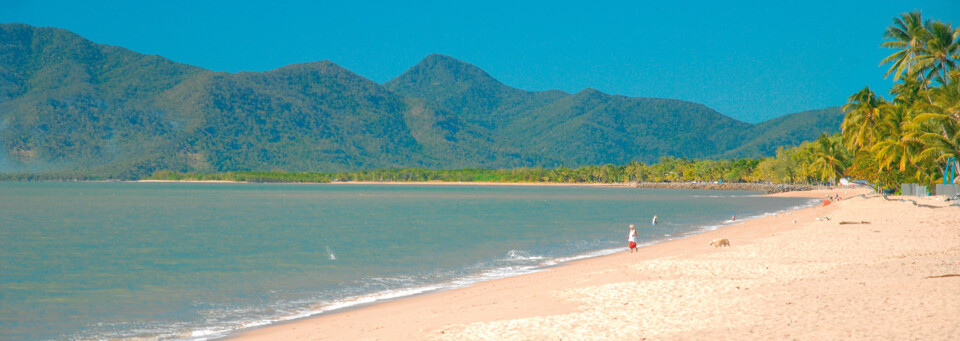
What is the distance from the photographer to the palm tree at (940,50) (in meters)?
53.1

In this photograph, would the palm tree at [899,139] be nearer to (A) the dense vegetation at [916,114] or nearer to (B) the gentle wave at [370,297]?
(A) the dense vegetation at [916,114]

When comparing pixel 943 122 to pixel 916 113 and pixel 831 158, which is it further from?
pixel 831 158

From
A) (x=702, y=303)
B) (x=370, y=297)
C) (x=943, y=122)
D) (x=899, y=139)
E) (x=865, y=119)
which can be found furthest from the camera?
(x=865, y=119)

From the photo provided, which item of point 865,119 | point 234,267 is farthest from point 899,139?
point 234,267

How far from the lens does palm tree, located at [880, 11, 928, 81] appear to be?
5609 cm

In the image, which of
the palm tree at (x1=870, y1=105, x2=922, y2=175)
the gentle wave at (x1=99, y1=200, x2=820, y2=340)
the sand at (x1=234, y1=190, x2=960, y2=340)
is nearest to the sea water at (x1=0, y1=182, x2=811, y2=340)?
the gentle wave at (x1=99, y1=200, x2=820, y2=340)

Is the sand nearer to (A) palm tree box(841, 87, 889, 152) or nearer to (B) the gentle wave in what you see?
(B) the gentle wave

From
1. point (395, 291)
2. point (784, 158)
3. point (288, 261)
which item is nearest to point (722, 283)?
point (395, 291)

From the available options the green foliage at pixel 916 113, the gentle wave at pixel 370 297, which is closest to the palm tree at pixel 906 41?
the green foliage at pixel 916 113

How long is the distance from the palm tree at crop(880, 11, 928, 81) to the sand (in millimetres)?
44253

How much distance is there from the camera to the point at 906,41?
59.0 meters

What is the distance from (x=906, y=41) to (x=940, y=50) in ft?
19.9

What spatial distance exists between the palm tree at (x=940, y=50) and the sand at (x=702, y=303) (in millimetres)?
41323

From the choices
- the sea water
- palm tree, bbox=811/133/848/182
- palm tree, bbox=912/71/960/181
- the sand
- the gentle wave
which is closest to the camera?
the sand
